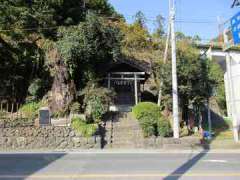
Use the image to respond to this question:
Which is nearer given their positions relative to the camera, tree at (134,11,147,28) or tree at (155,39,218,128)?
tree at (155,39,218,128)

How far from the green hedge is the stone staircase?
0.53 meters

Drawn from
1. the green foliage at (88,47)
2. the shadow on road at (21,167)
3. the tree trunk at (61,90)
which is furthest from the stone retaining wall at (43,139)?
the shadow on road at (21,167)

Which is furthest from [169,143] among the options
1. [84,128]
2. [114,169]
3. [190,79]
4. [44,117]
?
[114,169]

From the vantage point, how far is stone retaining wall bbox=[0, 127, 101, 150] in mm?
23750

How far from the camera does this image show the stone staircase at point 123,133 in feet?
79.3

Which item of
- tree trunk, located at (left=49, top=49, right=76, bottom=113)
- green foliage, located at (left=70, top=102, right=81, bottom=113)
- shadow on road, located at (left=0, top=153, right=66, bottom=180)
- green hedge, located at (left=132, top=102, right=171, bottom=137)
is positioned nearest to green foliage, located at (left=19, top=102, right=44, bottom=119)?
tree trunk, located at (left=49, top=49, right=76, bottom=113)

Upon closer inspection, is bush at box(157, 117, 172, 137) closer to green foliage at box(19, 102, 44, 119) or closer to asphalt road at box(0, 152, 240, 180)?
green foliage at box(19, 102, 44, 119)

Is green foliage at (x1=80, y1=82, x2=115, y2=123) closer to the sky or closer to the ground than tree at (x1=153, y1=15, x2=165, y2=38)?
closer to the ground

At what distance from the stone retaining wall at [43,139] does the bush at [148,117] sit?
10.5 ft

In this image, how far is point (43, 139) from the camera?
23969 mm

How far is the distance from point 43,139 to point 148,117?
6422 mm

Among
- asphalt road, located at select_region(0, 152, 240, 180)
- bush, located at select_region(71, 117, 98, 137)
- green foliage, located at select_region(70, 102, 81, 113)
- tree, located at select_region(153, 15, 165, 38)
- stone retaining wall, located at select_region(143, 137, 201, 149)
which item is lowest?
asphalt road, located at select_region(0, 152, 240, 180)

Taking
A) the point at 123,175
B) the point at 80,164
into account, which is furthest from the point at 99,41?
the point at 123,175

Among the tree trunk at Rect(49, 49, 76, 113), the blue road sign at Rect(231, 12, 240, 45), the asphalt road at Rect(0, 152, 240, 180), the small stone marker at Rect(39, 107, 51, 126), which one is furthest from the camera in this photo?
the tree trunk at Rect(49, 49, 76, 113)
